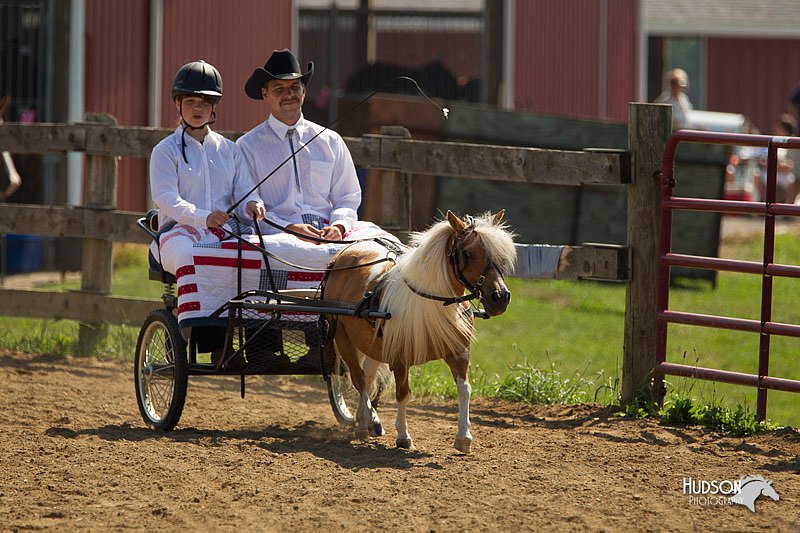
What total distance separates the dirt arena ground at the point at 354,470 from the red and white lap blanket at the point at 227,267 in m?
0.70

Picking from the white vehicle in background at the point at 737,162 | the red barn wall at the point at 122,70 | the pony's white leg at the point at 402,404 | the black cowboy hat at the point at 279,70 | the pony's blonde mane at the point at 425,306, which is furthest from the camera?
the white vehicle in background at the point at 737,162

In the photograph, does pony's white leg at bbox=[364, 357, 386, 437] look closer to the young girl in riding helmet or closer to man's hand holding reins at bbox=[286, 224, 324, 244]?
man's hand holding reins at bbox=[286, 224, 324, 244]


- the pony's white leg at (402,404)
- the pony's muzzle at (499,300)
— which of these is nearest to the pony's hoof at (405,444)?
the pony's white leg at (402,404)

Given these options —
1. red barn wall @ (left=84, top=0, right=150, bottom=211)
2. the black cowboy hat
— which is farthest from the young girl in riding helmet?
red barn wall @ (left=84, top=0, right=150, bottom=211)

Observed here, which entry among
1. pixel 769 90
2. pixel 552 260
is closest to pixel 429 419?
pixel 552 260

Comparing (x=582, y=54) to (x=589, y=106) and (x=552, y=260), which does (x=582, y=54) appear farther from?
(x=552, y=260)

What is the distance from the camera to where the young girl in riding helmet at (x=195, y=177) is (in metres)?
6.39

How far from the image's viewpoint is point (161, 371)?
256 inches

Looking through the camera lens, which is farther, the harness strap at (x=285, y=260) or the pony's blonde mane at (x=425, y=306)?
the harness strap at (x=285, y=260)

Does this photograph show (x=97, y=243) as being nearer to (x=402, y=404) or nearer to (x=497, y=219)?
(x=402, y=404)

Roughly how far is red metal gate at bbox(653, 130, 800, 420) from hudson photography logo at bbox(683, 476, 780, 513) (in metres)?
1.20

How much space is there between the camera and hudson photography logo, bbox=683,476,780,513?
5.04 m

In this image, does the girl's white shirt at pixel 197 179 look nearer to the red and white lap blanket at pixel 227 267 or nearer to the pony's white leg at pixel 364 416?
the red and white lap blanket at pixel 227 267

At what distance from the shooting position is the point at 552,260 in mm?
7246
